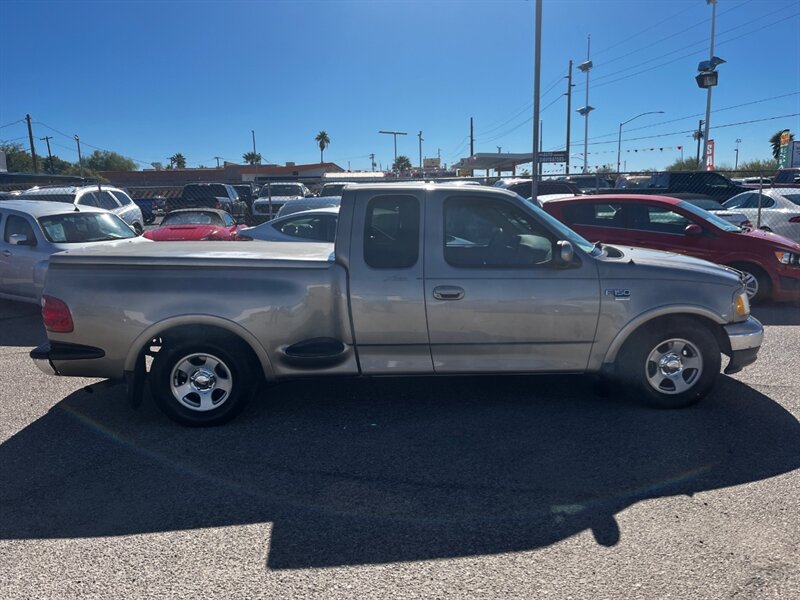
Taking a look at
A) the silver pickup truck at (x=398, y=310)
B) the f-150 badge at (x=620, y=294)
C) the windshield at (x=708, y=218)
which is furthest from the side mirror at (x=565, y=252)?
the windshield at (x=708, y=218)

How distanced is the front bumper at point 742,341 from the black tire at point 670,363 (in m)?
0.14

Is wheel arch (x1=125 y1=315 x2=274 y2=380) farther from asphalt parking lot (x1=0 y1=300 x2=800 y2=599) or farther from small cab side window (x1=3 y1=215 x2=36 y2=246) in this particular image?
small cab side window (x1=3 y1=215 x2=36 y2=246)

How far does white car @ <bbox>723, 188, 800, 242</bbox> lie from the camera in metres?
13.9

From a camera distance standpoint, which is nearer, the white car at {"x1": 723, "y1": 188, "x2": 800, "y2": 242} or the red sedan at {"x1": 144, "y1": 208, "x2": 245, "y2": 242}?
the red sedan at {"x1": 144, "y1": 208, "x2": 245, "y2": 242}

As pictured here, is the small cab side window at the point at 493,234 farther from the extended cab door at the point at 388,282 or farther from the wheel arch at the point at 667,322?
the wheel arch at the point at 667,322

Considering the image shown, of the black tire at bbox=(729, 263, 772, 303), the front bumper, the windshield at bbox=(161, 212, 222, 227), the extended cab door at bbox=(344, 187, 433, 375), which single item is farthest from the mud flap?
the windshield at bbox=(161, 212, 222, 227)

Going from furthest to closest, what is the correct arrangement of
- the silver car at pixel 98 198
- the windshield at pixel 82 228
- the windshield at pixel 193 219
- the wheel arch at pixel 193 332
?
1. the silver car at pixel 98 198
2. the windshield at pixel 193 219
3. the windshield at pixel 82 228
4. the wheel arch at pixel 193 332

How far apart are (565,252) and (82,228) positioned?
7692 mm

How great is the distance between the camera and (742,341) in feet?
16.7

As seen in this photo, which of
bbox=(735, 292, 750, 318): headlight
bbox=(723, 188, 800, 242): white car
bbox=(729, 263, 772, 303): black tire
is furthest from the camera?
bbox=(723, 188, 800, 242): white car

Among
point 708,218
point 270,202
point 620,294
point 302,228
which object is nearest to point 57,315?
point 620,294

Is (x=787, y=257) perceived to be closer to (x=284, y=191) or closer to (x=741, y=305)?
(x=741, y=305)

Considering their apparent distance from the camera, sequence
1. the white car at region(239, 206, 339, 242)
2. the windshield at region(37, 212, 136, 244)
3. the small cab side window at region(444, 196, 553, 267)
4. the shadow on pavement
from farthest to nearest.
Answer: the white car at region(239, 206, 339, 242) < the windshield at region(37, 212, 136, 244) < the shadow on pavement < the small cab side window at region(444, 196, 553, 267)

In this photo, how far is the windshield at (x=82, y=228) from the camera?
9188mm
